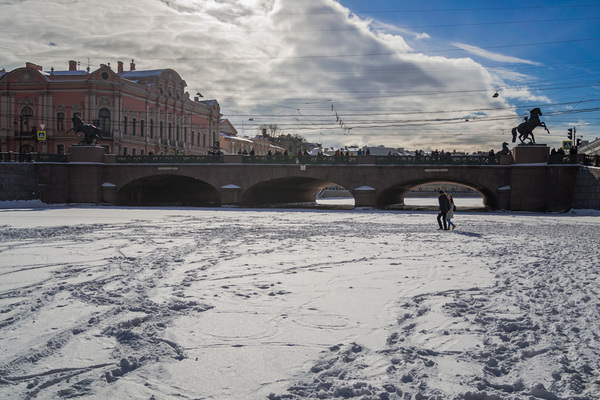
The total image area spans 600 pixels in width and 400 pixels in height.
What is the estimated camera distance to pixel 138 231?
16.7 metres

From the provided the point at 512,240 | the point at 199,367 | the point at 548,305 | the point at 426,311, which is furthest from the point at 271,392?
the point at 512,240

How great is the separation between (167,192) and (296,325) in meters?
43.9

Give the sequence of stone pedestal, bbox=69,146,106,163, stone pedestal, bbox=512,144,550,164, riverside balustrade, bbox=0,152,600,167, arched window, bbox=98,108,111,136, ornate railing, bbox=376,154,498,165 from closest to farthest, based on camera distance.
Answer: stone pedestal, bbox=512,144,550,164, ornate railing, bbox=376,154,498,165, riverside balustrade, bbox=0,152,600,167, stone pedestal, bbox=69,146,106,163, arched window, bbox=98,108,111,136

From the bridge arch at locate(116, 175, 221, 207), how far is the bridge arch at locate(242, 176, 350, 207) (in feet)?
13.4

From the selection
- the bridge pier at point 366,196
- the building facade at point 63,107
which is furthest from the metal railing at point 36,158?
the bridge pier at point 366,196

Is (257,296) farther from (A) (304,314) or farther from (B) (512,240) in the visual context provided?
(B) (512,240)

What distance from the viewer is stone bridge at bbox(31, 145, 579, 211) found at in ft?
104

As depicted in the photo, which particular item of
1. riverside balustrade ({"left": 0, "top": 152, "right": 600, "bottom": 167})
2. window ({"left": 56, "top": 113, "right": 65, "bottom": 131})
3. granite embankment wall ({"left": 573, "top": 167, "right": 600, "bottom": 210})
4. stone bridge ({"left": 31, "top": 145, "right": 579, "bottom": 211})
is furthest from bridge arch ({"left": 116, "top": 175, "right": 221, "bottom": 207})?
granite embankment wall ({"left": 573, "top": 167, "right": 600, "bottom": 210})

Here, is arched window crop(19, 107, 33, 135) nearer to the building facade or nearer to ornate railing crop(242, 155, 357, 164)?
the building facade

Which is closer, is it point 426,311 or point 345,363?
point 345,363

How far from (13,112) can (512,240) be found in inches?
1856

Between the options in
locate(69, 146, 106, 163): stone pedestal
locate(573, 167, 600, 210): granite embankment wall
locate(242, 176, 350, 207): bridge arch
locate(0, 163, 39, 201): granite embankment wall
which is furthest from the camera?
locate(242, 176, 350, 207): bridge arch

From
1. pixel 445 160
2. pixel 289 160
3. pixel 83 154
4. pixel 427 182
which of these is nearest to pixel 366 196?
pixel 445 160

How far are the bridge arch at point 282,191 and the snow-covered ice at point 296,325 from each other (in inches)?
1108
